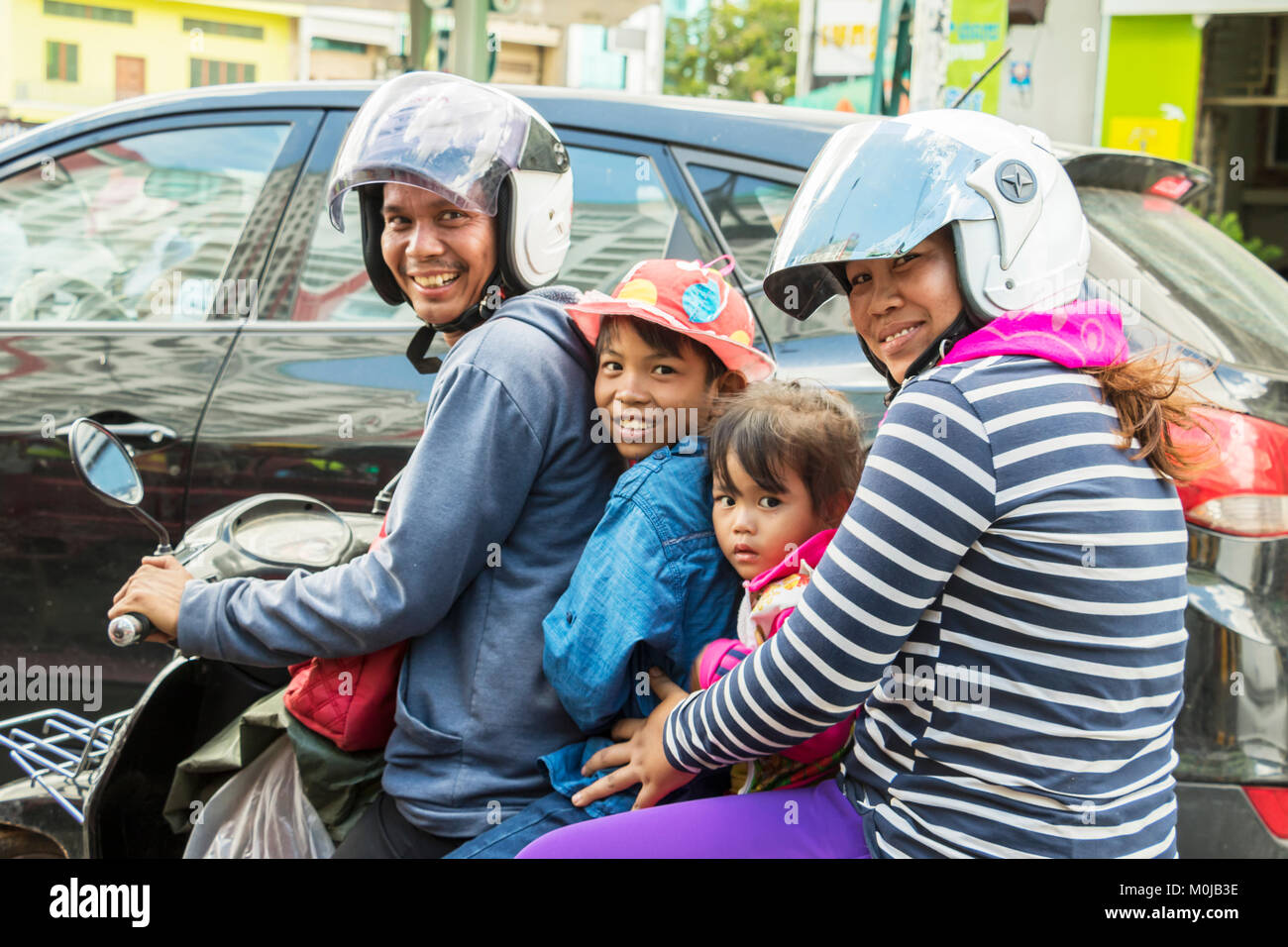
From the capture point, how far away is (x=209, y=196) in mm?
3699

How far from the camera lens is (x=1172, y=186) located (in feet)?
10.5

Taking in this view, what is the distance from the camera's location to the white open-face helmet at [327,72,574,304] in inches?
78.9

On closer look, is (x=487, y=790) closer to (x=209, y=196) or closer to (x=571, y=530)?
(x=571, y=530)

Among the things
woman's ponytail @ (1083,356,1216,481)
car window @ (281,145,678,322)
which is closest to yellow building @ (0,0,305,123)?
car window @ (281,145,678,322)

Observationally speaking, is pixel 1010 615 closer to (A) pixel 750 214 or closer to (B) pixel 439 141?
(B) pixel 439 141

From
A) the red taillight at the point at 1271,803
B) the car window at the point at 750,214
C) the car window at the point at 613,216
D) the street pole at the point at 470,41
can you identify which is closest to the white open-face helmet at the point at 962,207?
the red taillight at the point at 1271,803

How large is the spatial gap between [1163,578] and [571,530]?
888 millimetres

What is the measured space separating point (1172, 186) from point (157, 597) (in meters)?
2.69

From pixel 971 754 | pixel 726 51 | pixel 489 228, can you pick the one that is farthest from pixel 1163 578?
pixel 726 51

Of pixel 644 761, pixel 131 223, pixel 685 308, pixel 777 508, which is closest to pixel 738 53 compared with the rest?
pixel 131 223

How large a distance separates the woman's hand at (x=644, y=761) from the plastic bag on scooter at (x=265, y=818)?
1.65ft

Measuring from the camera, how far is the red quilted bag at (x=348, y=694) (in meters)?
1.94

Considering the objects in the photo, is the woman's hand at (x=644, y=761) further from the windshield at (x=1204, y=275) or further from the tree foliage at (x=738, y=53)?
the tree foliage at (x=738, y=53)

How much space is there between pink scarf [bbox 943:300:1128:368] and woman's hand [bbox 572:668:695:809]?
25.5 inches
